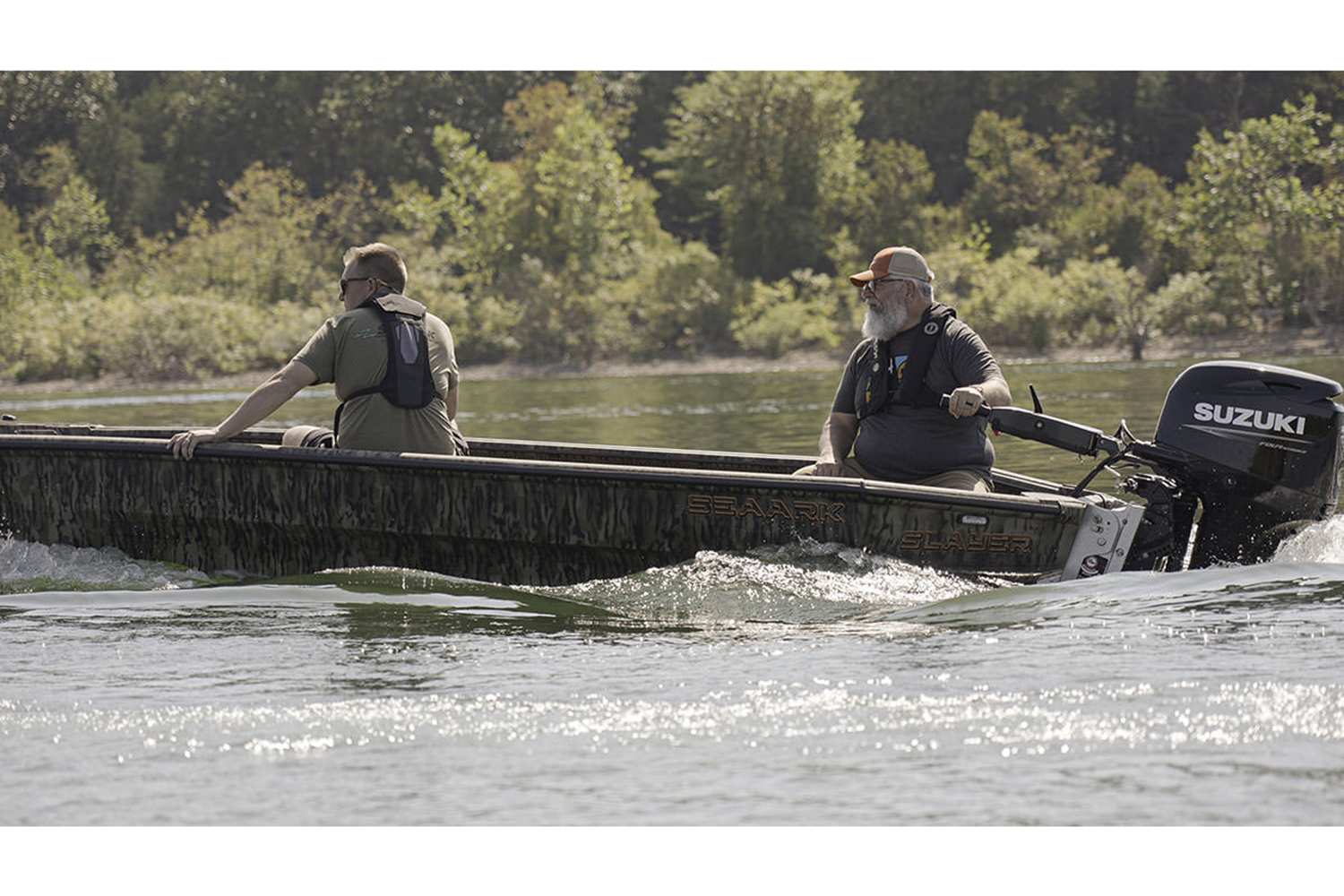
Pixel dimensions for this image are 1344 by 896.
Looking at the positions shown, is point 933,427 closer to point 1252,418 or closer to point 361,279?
point 1252,418

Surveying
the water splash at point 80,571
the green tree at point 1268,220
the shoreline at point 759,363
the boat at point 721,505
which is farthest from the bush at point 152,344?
the boat at point 721,505

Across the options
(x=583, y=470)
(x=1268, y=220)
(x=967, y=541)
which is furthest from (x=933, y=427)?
(x=1268, y=220)

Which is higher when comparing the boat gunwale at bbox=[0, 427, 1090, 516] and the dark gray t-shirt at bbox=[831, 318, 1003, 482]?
A: the dark gray t-shirt at bbox=[831, 318, 1003, 482]

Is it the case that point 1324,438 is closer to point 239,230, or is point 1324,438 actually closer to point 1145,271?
point 1145,271

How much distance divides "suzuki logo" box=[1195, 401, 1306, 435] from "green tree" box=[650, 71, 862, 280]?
42113 mm

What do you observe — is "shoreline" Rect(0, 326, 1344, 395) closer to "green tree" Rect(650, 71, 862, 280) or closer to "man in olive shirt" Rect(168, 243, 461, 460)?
"green tree" Rect(650, 71, 862, 280)

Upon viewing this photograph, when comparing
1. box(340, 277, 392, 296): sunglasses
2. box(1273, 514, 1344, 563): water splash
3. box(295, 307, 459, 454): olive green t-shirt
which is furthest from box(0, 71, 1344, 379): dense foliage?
box(340, 277, 392, 296): sunglasses

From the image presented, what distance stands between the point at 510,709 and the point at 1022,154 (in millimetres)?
45103

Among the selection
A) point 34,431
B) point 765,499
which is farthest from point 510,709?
point 34,431

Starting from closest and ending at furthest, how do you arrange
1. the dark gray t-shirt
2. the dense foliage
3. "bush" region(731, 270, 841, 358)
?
the dark gray t-shirt, the dense foliage, "bush" region(731, 270, 841, 358)

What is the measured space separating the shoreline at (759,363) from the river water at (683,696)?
97.0 ft

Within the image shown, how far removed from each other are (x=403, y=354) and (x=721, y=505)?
1.46 meters

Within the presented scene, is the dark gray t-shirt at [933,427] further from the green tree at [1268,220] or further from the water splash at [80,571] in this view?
the green tree at [1268,220]

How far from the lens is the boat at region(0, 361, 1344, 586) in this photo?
20.6 feet
